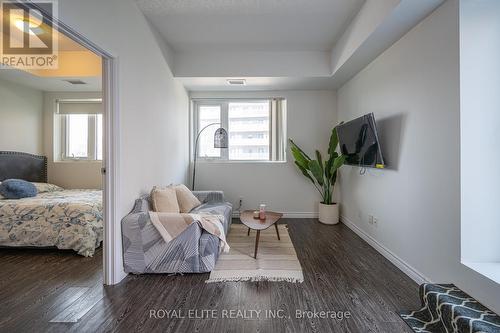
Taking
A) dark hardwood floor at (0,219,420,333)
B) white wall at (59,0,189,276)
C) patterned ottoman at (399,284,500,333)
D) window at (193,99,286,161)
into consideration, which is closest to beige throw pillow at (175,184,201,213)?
white wall at (59,0,189,276)

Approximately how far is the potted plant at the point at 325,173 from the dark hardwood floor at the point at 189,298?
51.9 inches

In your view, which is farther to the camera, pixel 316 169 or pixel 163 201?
pixel 316 169

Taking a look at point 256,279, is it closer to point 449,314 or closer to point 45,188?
point 449,314

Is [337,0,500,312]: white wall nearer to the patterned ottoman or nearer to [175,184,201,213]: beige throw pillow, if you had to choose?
the patterned ottoman

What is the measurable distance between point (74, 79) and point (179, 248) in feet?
10.6

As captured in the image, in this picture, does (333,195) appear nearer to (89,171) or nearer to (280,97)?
(280,97)

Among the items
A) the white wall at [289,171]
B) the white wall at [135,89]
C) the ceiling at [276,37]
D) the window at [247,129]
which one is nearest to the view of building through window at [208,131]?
the window at [247,129]

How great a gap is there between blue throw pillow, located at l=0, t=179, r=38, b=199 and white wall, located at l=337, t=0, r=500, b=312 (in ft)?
15.1

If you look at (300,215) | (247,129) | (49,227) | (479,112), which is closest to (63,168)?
(49,227)

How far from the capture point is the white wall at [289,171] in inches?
168

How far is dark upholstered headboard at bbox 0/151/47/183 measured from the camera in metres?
3.49

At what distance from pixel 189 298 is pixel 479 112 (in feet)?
8.59

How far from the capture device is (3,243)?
8.66 feet

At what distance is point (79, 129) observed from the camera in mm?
4246
